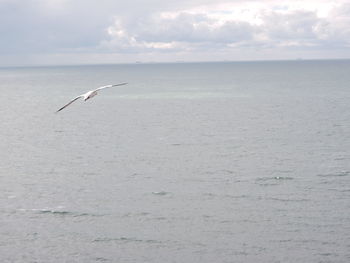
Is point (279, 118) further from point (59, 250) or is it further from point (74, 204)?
point (59, 250)

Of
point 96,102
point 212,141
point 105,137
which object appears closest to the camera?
point 212,141

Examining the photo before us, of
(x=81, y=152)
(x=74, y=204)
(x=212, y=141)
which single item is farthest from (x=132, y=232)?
(x=212, y=141)

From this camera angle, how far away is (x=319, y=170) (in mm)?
69688

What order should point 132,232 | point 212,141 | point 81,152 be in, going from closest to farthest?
point 132,232 < point 81,152 < point 212,141

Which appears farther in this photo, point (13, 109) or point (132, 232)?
point (13, 109)

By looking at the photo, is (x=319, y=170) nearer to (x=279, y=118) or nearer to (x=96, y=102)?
(x=279, y=118)

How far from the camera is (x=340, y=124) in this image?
107562mm

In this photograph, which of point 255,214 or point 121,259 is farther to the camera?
point 255,214

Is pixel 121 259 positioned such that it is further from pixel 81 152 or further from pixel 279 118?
pixel 279 118

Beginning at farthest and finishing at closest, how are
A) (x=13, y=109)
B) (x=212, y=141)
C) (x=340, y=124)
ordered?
(x=13, y=109) → (x=340, y=124) → (x=212, y=141)

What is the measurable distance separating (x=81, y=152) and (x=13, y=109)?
83101mm

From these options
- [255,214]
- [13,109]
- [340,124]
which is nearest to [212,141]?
[340,124]

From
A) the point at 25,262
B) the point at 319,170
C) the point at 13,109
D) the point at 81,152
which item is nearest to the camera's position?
the point at 25,262

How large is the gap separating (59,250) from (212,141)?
4922 centimetres
